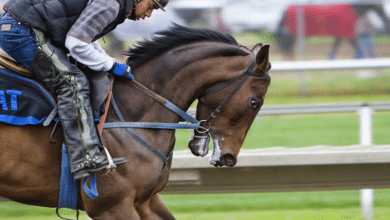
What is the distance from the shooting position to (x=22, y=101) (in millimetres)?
2877

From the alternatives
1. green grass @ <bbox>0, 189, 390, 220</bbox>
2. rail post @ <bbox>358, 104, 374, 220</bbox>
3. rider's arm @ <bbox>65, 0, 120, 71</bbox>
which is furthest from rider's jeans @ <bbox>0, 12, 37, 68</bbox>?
rail post @ <bbox>358, 104, 374, 220</bbox>

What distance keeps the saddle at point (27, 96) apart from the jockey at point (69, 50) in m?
0.05

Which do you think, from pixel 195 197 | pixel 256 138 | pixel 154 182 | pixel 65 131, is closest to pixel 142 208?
pixel 154 182

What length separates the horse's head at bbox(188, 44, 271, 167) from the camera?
10.5ft

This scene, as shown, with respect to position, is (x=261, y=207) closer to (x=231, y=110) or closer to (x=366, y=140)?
(x=366, y=140)

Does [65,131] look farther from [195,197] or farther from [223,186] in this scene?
[195,197]

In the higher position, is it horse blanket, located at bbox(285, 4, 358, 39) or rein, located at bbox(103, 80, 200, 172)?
horse blanket, located at bbox(285, 4, 358, 39)

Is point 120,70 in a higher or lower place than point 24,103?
higher

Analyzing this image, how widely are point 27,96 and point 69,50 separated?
1.09ft

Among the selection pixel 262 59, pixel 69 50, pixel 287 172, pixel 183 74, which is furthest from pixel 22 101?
pixel 287 172

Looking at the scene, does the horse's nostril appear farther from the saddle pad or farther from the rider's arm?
the saddle pad

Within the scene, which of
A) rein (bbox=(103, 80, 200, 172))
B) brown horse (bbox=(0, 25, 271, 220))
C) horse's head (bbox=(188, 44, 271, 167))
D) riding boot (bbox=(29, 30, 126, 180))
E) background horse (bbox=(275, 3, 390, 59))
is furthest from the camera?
background horse (bbox=(275, 3, 390, 59))

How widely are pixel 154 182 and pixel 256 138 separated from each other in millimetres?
5160

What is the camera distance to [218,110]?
10.6 ft
